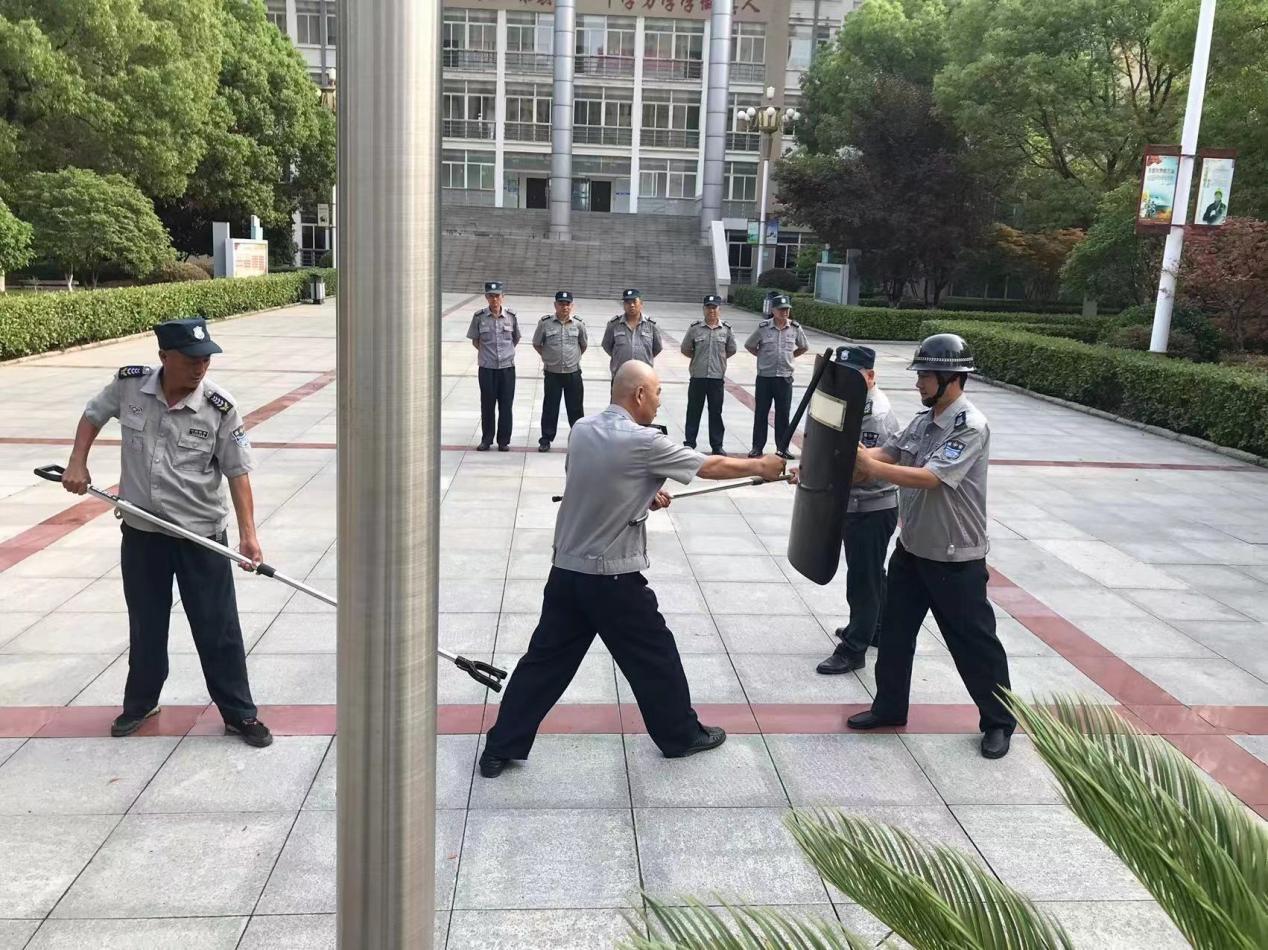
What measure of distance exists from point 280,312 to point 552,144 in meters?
21.8

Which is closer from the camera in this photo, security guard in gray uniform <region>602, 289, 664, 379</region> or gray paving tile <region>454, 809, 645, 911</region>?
gray paving tile <region>454, 809, 645, 911</region>

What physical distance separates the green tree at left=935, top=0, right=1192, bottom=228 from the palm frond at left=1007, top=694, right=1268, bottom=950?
2554 cm

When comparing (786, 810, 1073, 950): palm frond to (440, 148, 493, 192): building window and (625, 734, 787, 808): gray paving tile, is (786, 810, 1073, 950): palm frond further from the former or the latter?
(440, 148, 493, 192): building window

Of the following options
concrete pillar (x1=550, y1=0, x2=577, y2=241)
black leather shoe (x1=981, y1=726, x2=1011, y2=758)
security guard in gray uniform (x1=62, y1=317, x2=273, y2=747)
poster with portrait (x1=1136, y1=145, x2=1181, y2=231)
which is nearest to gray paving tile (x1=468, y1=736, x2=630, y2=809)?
security guard in gray uniform (x1=62, y1=317, x2=273, y2=747)

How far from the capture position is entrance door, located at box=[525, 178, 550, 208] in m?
52.1

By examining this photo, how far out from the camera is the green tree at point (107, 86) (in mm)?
20141

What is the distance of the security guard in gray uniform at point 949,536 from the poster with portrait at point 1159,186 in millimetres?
12408

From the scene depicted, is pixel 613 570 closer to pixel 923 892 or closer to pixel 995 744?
pixel 995 744

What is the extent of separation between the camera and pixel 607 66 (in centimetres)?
4912

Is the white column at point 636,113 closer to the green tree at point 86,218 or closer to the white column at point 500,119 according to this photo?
the white column at point 500,119

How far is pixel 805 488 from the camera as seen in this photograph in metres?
3.44

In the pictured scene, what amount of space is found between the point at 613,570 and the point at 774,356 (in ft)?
23.3

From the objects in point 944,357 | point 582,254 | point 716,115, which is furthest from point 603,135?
point 944,357

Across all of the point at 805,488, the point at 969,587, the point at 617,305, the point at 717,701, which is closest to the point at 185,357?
the point at 805,488
